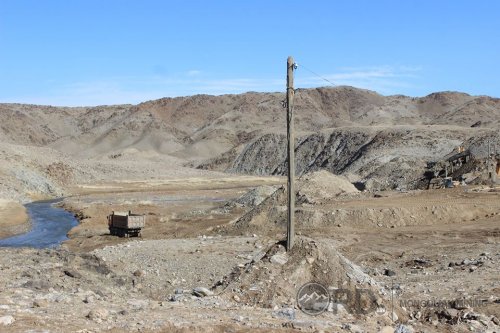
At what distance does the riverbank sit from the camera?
41097 millimetres

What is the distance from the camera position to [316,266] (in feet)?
51.1

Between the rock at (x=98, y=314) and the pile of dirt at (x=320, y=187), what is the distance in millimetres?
29687

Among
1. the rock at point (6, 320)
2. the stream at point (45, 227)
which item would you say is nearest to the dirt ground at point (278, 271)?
the rock at point (6, 320)

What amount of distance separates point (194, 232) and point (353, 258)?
13.8m

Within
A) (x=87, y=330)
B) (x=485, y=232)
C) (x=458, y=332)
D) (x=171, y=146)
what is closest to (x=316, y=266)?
(x=458, y=332)

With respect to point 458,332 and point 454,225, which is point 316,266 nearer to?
point 458,332

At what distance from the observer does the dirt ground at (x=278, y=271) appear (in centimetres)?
1252

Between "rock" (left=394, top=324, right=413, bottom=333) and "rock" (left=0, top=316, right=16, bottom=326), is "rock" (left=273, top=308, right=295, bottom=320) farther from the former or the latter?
"rock" (left=0, top=316, right=16, bottom=326)

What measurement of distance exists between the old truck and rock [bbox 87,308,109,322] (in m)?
23.4

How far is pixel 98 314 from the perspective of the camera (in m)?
11.9

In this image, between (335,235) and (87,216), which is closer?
(335,235)

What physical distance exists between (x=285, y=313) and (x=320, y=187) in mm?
32900

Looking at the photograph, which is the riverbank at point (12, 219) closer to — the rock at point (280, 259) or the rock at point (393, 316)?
the rock at point (280, 259)

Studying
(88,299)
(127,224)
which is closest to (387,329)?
(88,299)
